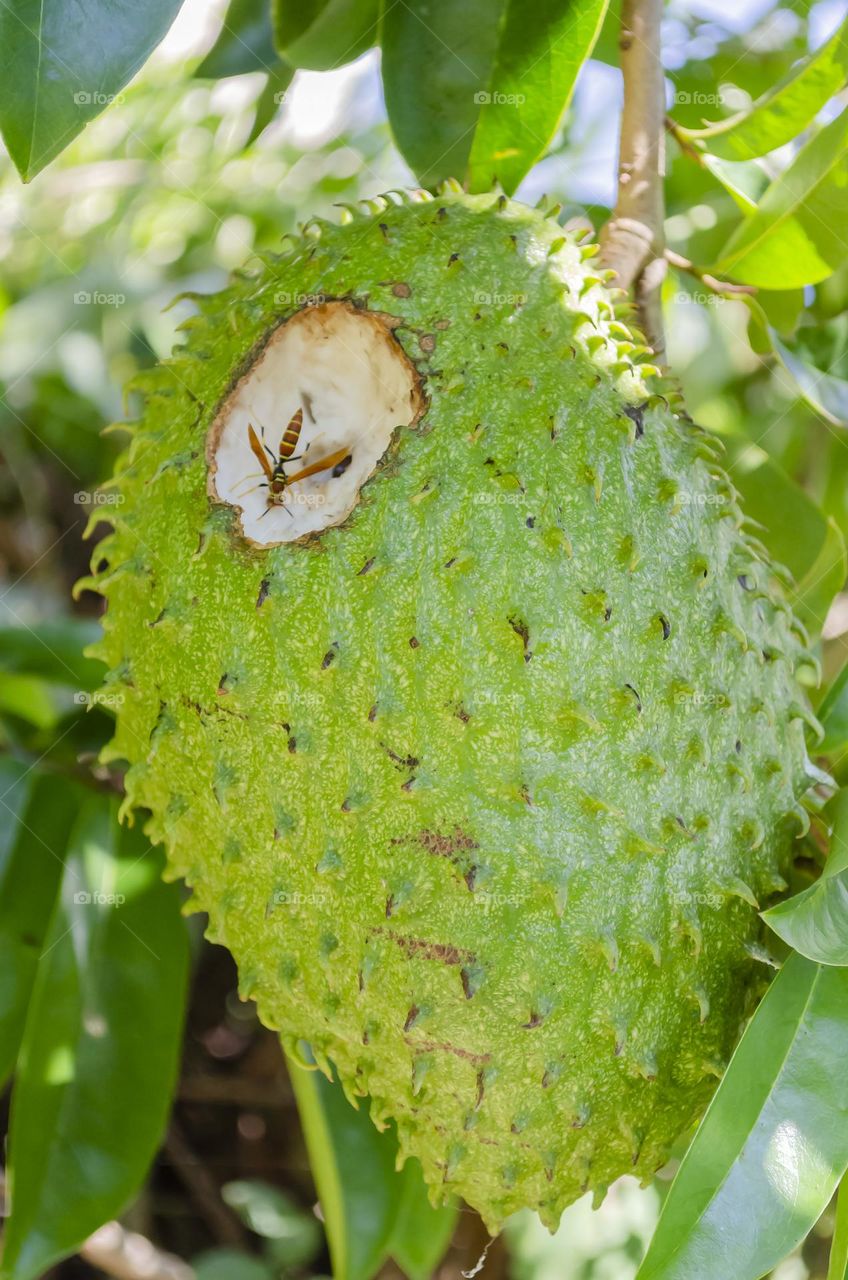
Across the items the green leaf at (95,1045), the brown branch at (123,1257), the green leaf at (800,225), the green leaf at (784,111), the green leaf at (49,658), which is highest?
the green leaf at (784,111)

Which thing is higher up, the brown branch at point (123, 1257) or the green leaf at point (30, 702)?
the green leaf at point (30, 702)

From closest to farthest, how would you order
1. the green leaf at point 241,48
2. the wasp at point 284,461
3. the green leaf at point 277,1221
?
the wasp at point 284,461
the green leaf at point 241,48
the green leaf at point 277,1221

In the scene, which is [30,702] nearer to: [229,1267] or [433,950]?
[433,950]

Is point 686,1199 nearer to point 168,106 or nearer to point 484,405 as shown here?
point 484,405

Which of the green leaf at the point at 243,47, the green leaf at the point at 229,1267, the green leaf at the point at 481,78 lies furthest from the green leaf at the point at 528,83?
the green leaf at the point at 229,1267

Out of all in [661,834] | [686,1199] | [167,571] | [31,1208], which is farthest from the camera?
[31,1208]

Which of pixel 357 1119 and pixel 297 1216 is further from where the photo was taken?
pixel 297 1216

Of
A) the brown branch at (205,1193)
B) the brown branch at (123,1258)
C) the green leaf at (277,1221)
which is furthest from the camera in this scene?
the brown branch at (205,1193)

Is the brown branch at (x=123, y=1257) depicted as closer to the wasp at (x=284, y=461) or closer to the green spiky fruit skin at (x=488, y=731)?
the green spiky fruit skin at (x=488, y=731)

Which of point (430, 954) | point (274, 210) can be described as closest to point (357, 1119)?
point (430, 954)
